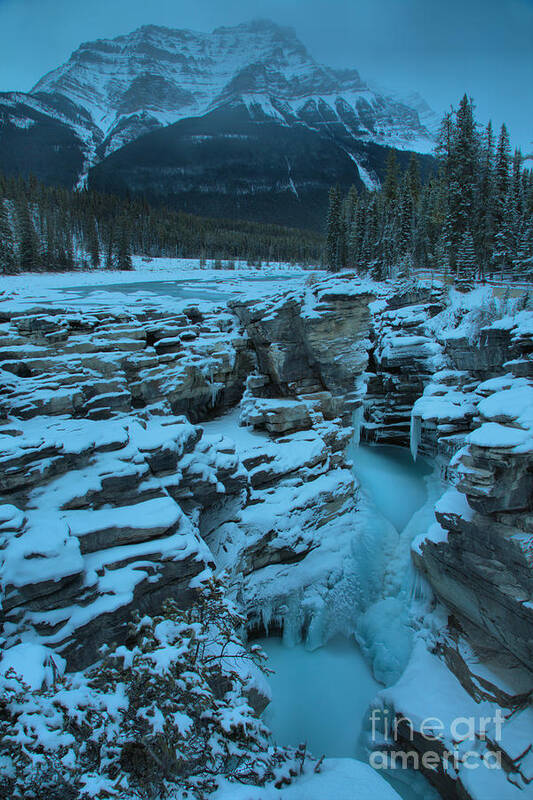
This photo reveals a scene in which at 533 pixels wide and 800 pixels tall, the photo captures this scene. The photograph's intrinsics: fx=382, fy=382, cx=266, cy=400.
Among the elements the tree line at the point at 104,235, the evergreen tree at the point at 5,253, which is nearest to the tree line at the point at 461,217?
the tree line at the point at 104,235

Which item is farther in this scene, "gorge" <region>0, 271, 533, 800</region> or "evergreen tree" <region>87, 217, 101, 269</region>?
"evergreen tree" <region>87, 217, 101, 269</region>

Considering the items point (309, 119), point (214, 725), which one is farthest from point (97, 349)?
point (309, 119)

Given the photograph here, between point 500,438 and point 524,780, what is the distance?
679 centimetres

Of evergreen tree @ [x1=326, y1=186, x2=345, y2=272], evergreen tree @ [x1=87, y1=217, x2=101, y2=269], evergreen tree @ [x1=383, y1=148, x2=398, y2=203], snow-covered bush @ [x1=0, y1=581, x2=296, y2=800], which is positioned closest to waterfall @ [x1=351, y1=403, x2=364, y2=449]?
snow-covered bush @ [x1=0, y1=581, x2=296, y2=800]

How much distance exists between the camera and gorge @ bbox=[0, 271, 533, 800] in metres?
8.09

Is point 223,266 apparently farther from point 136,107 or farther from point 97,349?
point 136,107

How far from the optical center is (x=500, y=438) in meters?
9.07

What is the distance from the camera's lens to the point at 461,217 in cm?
3166

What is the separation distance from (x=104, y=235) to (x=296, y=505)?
220 ft

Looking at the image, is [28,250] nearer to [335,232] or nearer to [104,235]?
[104,235]

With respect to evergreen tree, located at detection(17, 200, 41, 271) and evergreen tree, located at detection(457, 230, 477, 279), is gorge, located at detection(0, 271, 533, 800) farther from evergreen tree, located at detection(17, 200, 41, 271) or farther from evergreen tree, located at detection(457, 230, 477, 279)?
evergreen tree, located at detection(17, 200, 41, 271)

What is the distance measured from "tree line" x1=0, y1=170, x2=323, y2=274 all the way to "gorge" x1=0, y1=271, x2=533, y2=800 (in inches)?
1245

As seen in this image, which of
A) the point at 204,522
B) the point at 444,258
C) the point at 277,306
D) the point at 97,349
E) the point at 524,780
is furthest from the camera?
the point at 444,258

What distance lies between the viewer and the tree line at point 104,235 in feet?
155
